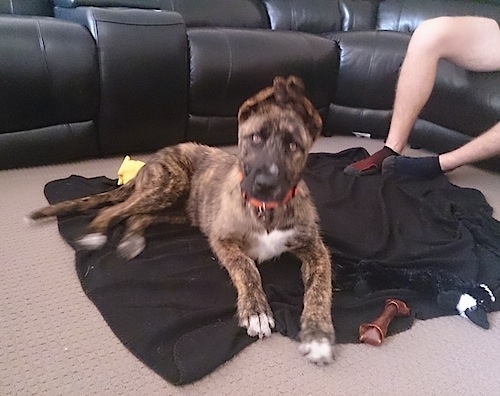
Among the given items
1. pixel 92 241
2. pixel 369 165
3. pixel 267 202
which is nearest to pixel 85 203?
pixel 92 241

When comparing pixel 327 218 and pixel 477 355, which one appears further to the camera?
pixel 327 218

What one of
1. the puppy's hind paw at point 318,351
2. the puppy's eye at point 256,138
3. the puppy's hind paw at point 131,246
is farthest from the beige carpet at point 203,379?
the puppy's eye at point 256,138

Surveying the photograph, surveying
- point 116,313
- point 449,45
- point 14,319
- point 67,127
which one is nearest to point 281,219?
point 116,313

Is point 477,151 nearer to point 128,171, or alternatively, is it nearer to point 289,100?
point 289,100

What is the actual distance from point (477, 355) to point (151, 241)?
1.27 meters

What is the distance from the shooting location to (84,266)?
6.38 feet

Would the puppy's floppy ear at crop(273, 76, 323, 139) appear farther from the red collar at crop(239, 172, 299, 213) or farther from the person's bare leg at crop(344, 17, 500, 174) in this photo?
the person's bare leg at crop(344, 17, 500, 174)

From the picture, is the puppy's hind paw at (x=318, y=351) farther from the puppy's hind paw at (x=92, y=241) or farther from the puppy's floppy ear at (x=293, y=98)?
the puppy's hind paw at (x=92, y=241)

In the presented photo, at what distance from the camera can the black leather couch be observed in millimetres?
2705

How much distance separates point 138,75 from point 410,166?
161 cm

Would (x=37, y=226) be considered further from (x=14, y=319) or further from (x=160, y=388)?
(x=160, y=388)

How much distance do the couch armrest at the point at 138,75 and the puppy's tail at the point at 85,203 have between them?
69 centimetres

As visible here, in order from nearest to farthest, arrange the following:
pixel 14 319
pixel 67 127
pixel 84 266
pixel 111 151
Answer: pixel 14 319
pixel 84 266
pixel 67 127
pixel 111 151

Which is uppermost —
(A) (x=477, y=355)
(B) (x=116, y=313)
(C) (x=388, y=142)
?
(B) (x=116, y=313)
